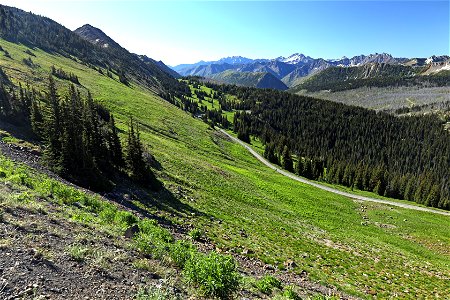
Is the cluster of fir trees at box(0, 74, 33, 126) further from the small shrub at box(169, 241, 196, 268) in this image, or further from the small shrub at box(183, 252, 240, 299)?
the small shrub at box(183, 252, 240, 299)

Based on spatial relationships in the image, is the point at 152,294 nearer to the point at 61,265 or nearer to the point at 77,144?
the point at 61,265

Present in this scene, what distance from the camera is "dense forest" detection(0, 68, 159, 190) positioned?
2530 cm

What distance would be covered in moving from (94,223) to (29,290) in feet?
25.6

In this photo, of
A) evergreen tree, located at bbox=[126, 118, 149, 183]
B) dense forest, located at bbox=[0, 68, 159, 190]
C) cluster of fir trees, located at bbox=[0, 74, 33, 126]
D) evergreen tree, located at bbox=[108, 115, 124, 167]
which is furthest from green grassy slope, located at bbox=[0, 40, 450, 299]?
cluster of fir trees, located at bbox=[0, 74, 33, 126]

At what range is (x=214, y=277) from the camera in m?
10.1

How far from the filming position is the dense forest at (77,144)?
25297mm

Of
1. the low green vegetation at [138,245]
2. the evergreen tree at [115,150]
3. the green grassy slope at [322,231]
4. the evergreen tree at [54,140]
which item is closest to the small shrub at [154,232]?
the low green vegetation at [138,245]

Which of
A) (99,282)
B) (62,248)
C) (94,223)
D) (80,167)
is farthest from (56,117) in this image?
(99,282)

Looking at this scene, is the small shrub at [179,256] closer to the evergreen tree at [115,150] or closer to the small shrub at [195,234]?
the small shrub at [195,234]

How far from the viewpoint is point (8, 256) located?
9.27 metres

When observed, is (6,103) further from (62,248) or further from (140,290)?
(140,290)

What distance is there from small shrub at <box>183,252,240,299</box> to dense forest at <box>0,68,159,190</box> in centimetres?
1784

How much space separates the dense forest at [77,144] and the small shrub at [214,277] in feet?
58.5

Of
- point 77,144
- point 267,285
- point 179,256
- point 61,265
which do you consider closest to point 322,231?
point 267,285
